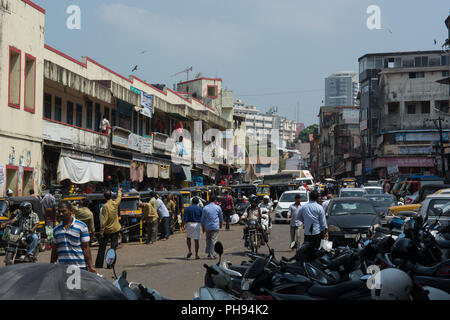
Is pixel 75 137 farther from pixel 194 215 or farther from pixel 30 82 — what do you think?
pixel 194 215

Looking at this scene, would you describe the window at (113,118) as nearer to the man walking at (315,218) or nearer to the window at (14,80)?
the window at (14,80)

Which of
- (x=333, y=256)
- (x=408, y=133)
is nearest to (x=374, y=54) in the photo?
(x=408, y=133)

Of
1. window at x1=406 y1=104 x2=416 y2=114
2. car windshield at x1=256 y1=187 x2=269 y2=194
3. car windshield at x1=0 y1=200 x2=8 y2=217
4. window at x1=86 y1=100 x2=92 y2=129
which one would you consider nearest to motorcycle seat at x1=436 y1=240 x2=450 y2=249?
car windshield at x1=0 y1=200 x2=8 y2=217

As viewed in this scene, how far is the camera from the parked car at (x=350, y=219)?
1611 cm

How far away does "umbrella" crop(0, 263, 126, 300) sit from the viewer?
4270mm

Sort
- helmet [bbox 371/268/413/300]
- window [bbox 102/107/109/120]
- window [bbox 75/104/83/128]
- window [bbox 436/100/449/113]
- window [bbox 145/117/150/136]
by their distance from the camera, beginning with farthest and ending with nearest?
window [bbox 436/100/449/113] → window [bbox 145/117/150/136] → window [bbox 102/107/109/120] → window [bbox 75/104/83/128] → helmet [bbox 371/268/413/300]

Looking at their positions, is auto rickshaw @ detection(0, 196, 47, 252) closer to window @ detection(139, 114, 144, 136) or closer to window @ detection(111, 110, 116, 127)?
window @ detection(111, 110, 116, 127)

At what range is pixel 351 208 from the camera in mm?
17562

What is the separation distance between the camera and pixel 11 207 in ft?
57.1

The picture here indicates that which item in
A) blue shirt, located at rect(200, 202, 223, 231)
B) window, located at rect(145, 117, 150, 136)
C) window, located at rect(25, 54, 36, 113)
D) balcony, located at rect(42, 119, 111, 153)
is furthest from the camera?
window, located at rect(145, 117, 150, 136)

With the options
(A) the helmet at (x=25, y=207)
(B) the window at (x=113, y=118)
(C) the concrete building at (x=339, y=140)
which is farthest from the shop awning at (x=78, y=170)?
(C) the concrete building at (x=339, y=140)

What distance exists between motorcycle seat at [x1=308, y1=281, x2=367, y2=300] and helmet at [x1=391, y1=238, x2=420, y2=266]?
1.34m

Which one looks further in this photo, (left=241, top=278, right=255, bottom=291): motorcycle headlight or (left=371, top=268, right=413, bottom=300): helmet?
(left=241, top=278, right=255, bottom=291): motorcycle headlight

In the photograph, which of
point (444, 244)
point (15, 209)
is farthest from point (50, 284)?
point (15, 209)
